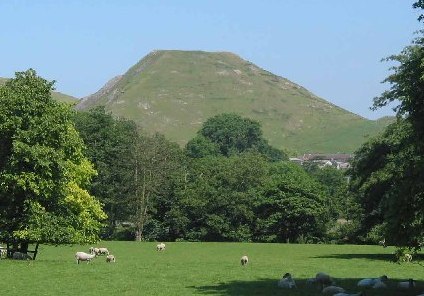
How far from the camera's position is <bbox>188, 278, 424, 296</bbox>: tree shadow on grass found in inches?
1164

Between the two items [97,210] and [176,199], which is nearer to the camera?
[97,210]

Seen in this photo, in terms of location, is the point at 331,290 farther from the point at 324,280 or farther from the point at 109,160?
the point at 109,160

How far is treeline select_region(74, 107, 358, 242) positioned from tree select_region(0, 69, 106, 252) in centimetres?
5084

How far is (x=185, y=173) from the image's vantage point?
111188mm

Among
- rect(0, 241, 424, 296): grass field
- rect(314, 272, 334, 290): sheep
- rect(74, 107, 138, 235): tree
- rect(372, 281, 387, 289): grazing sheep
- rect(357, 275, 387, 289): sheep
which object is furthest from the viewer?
rect(74, 107, 138, 235): tree

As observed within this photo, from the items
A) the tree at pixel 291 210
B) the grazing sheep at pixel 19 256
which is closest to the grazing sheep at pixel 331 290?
the grazing sheep at pixel 19 256

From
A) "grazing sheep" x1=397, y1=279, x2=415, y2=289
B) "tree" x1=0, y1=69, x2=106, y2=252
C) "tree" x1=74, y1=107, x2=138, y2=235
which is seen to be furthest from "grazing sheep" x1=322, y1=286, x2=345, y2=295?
"tree" x1=74, y1=107, x2=138, y2=235

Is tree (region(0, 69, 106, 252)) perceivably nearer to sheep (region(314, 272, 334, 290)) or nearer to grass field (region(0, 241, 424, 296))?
grass field (region(0, 241, 424, 296))

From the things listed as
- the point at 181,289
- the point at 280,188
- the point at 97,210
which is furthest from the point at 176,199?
the point at 181,289

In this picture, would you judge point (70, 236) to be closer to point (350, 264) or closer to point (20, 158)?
point (20, 158)

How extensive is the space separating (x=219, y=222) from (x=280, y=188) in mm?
10317

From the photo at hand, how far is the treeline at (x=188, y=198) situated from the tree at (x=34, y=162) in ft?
167

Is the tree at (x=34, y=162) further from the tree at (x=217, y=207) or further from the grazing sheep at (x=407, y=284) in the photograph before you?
the tree at (x=217, y=207)

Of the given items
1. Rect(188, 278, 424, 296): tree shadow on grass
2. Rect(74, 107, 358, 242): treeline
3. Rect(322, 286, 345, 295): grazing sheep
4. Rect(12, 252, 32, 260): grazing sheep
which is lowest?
Rect(12, 252, 32, 260): grazing sheep
